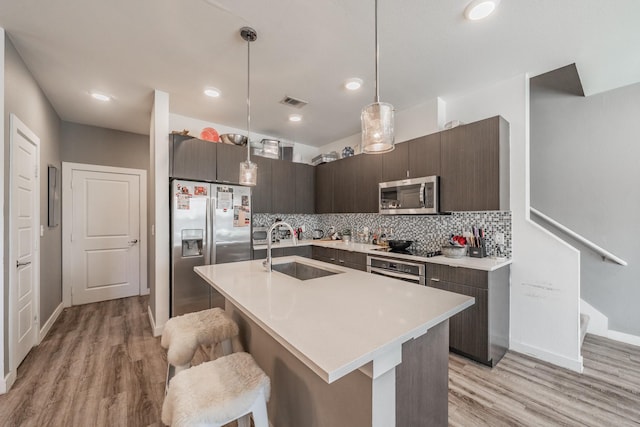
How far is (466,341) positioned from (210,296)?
274 centimetres

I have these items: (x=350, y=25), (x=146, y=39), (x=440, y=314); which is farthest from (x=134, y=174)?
(x=440, y=314)

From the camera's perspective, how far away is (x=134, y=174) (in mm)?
4344

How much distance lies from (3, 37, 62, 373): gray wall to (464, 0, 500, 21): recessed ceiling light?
3.36 metres

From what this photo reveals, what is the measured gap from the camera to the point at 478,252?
2576 millimetres

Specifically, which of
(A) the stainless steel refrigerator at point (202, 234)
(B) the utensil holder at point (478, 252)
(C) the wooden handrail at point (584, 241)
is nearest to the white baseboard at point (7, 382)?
(A) the stainless steel refrigerator at point (202, 234)

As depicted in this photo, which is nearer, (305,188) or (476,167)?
(476,167)

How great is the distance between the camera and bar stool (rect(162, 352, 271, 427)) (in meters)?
1.01

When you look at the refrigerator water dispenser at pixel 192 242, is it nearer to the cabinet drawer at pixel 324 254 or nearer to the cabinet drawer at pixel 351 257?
the cabinet drawer at pixel 324 254

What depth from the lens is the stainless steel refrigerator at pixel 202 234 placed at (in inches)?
118

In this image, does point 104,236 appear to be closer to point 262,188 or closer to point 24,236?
point 24,236

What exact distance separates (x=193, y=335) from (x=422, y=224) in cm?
273

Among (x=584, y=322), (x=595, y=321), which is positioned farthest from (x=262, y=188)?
(x=595, y=321)

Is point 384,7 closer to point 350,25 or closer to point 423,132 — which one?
point 350,25

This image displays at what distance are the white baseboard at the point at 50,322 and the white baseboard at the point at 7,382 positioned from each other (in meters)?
0.85
